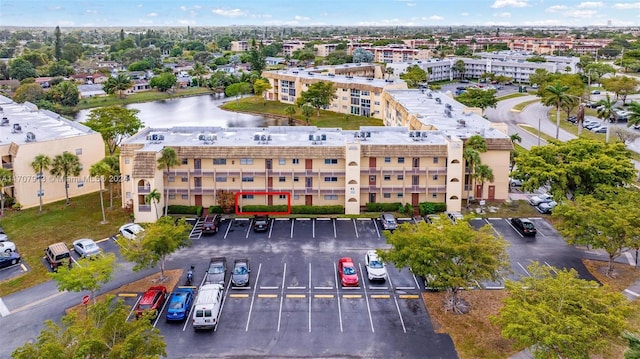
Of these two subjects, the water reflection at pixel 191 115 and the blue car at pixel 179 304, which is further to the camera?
the water reflection at pixel 191 115

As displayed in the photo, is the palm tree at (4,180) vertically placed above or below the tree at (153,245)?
above

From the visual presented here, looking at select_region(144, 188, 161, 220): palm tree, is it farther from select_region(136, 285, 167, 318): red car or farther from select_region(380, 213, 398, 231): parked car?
select_region(380, 213, 398, 231): parked car

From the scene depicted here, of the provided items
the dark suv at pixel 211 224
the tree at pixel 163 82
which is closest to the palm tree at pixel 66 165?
the dark suv at pixel 211 224

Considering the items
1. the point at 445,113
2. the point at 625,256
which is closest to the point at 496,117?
the point at 445,113

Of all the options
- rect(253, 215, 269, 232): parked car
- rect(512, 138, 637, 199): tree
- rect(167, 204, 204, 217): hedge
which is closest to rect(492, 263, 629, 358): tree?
rect(512, 138, 637, 199): tree

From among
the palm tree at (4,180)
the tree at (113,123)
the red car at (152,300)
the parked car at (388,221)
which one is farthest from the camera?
the tree at (113,123)

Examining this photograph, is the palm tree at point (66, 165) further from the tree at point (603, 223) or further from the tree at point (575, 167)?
the tree at point (603, 223)
